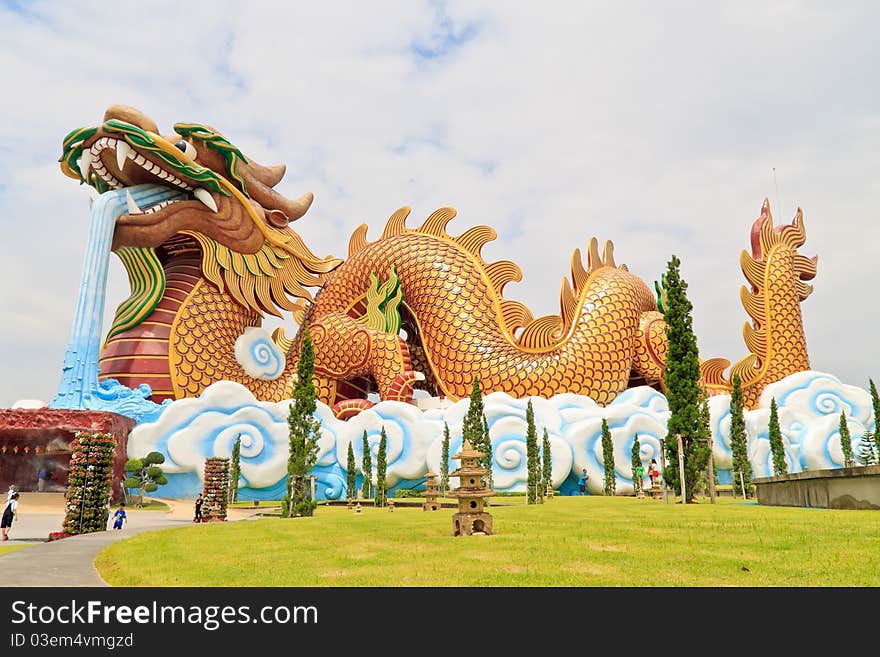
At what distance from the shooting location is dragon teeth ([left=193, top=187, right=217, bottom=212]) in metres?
25.0

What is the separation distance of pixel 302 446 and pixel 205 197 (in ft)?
43.5

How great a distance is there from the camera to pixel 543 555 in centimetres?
649

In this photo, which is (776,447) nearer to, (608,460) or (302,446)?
(608,460)

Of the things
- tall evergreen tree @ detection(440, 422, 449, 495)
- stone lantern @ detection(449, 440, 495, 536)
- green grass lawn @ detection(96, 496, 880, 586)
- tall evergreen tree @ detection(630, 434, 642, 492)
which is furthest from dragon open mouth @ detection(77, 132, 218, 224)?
stone lantern @ detection(449, 440, 495, 536)

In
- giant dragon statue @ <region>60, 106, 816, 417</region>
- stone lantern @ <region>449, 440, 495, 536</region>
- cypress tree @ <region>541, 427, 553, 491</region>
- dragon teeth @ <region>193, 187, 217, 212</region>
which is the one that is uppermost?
dragon teeth @ <region>193, 187, 217, 212</region>

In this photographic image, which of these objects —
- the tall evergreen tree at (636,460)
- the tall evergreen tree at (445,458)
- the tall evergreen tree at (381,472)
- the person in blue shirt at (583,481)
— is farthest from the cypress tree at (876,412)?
the tall evergreen tree at (381,472)

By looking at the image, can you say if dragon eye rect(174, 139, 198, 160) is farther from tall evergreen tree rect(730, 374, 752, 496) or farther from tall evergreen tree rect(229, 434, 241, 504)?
tall evergreen tree rect(730, 374, 752, 496)

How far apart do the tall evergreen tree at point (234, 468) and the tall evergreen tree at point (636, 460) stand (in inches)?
549

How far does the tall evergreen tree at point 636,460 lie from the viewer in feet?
75.8

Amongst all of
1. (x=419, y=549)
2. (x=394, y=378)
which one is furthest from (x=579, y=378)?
(x=419, y=549)

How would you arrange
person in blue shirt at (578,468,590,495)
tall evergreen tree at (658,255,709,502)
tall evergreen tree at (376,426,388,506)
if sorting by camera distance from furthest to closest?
person in blue shirt at (578,468,590,495) < tall evergreen tree at (376,426,388,506) < tall evergreen tree at (658,255,709,502)

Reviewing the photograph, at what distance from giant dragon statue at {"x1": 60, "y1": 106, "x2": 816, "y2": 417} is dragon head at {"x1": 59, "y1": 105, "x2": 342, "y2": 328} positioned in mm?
55
